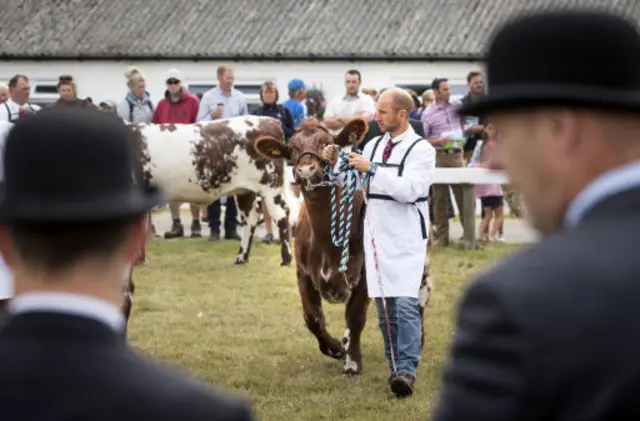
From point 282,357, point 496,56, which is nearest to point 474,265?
point 282,357

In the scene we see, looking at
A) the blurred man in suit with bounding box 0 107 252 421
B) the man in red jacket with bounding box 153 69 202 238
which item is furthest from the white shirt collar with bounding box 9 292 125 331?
the man in red jacket with bounding box 153 69 202 238

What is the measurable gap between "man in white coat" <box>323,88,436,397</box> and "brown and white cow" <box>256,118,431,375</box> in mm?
569

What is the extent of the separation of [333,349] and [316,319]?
29 cm

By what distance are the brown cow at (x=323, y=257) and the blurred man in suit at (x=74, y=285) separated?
6031mm

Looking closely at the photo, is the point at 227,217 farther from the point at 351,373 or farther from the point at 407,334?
the point at 407,334

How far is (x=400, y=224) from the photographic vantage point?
743cm

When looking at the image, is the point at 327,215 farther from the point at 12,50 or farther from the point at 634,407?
the point at 12,50

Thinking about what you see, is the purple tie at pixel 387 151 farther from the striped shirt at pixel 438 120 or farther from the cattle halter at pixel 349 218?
the striped shirt at pixel 438 120

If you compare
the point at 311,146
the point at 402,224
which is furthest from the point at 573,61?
the point at 311,146

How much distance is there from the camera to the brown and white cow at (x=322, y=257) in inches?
320

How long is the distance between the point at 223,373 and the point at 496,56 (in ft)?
21.1

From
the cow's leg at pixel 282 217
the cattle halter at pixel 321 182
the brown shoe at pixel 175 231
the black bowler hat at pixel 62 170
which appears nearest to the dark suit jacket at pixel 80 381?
the black bowler hat at pixel 62 170

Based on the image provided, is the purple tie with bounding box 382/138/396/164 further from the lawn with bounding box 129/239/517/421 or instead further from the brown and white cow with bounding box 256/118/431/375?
the lawn with bounding box 129/239/517/421

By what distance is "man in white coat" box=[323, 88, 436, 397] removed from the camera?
291 inches
